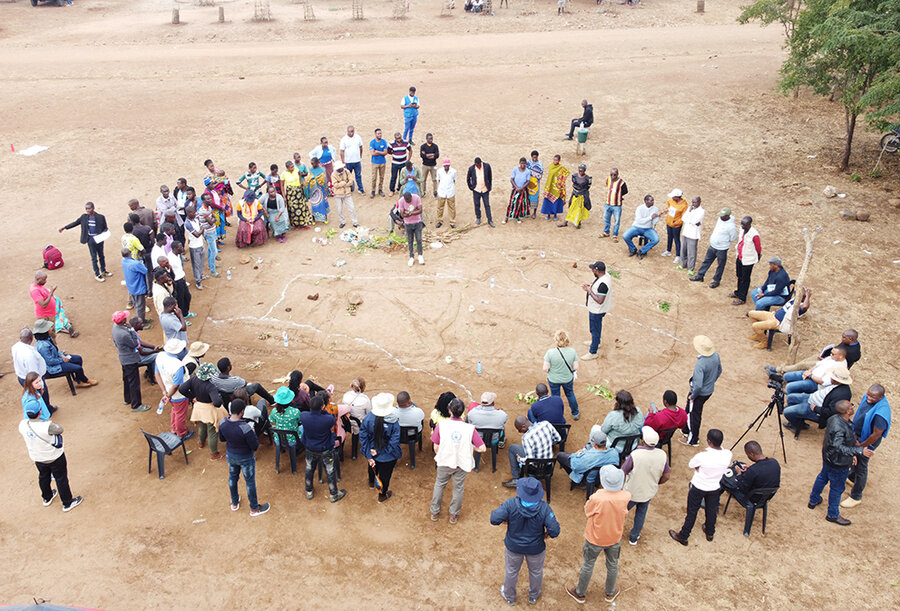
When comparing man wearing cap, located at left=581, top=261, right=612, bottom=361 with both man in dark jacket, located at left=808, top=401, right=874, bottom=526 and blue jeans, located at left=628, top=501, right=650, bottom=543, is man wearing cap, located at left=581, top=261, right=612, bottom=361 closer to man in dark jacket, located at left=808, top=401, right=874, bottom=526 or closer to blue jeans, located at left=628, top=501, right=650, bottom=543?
man in dark jacket, located at left=808, top=401, right=874, bottom=526

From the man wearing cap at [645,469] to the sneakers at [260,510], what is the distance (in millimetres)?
4742

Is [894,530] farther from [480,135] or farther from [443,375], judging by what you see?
[480,135]

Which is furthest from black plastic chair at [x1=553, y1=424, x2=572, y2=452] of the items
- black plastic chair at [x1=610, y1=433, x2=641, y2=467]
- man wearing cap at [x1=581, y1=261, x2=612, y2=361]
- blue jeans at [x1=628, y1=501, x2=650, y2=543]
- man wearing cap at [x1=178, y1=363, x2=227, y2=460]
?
man wearing cap at [x1=178, y1=363, x2=227, y2=460]

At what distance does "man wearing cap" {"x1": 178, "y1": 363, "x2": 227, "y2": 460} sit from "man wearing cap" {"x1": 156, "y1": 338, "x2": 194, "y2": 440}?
9cm

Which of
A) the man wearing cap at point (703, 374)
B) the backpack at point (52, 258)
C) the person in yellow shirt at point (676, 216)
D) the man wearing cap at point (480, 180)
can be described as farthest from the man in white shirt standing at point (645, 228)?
the backpack at point (52, 258)

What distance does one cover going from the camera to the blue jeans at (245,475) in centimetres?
854

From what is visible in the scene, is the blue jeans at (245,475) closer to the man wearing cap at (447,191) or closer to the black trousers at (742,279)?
the man wearing cap at (447,191)

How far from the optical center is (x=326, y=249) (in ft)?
52.5

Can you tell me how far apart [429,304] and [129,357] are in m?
5.80

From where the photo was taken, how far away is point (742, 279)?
13.8 meters

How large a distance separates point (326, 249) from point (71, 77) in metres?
19.7

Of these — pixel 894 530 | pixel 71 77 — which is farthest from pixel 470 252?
pixel 71 77

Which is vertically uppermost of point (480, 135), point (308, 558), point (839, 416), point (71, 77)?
point (71, 77)

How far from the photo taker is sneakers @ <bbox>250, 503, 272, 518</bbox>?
8.85 m
